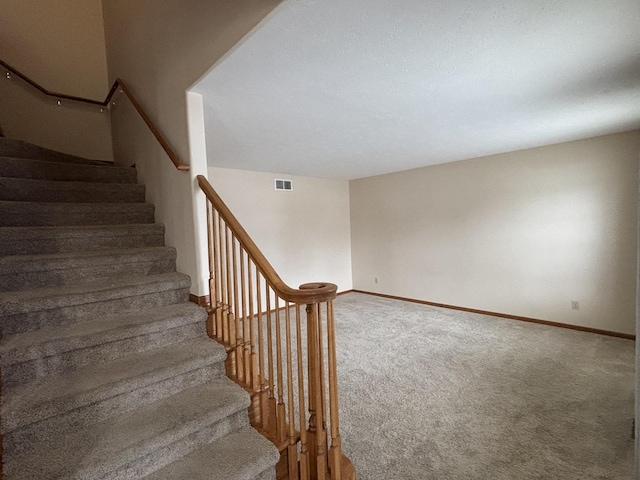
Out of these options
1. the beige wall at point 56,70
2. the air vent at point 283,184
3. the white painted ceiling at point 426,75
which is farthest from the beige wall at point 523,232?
the beige wall at point 56,70

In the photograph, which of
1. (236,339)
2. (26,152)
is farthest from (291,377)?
(26,152)

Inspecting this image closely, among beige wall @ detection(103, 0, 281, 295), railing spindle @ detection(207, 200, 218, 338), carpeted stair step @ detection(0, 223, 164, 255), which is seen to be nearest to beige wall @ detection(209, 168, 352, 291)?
beige wall @ detection(103, 0, 281, 295)

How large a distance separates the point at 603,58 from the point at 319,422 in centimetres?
250

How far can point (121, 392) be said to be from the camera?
4.55 ft

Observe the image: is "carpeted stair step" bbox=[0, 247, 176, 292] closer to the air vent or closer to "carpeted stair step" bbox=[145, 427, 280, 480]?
"carpeted stair step" bbox=[145, 427, 280, 480]

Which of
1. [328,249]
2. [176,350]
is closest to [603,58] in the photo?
[176,350]

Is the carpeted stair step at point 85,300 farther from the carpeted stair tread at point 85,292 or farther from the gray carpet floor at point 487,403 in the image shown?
the gray carpet floor at point 487,403

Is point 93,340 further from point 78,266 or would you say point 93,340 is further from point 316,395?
point 316,395

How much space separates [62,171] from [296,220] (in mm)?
3216

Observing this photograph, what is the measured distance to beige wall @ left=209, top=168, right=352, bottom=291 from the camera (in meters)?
4.52

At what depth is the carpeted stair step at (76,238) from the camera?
6.12ft

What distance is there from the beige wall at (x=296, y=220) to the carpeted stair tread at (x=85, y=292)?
2.48 meters

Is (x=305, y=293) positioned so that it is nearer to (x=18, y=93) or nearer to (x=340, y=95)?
(x=340, y=95)

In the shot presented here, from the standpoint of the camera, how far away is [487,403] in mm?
2271
